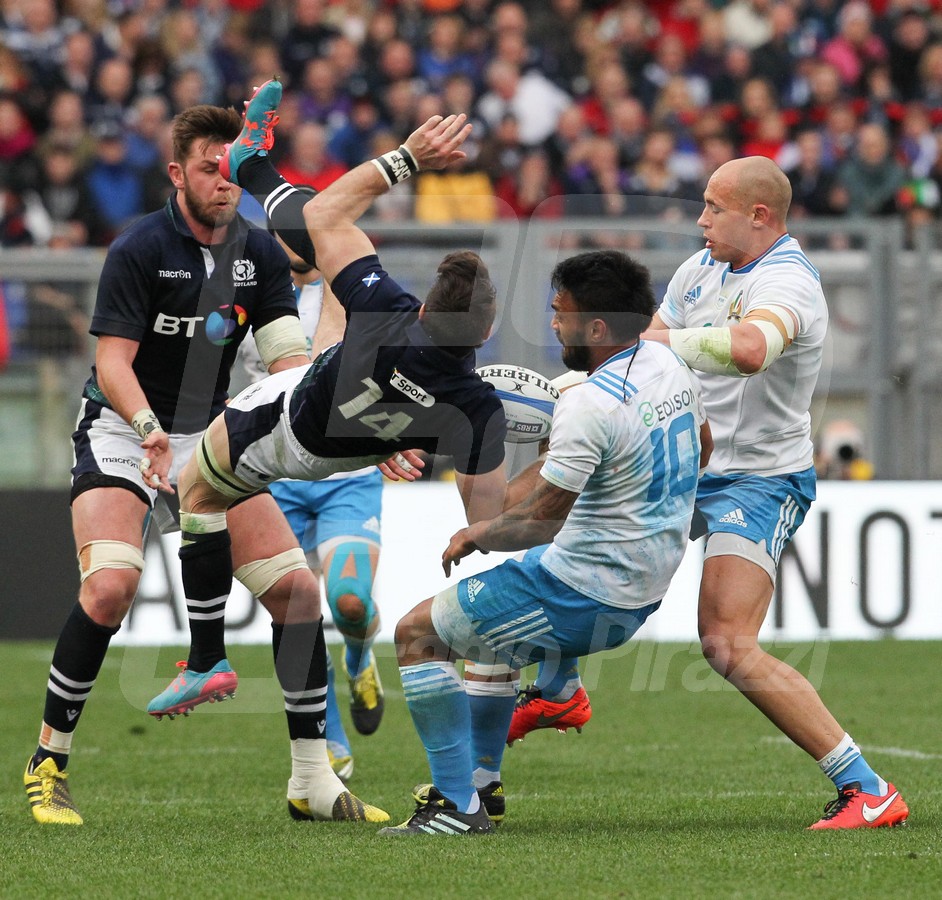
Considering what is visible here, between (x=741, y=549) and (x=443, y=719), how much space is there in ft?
4.14

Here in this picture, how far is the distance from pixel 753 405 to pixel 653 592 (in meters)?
1.03

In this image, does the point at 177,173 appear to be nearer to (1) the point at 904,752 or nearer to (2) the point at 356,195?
(2) the point at 356,195

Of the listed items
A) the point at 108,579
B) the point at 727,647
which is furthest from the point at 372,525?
the point at 727,647

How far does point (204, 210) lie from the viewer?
6.54m

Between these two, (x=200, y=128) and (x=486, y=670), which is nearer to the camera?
(x=486, y=670)

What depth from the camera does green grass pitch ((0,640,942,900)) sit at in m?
4.93

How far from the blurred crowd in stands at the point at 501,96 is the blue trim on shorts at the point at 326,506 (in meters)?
5.57

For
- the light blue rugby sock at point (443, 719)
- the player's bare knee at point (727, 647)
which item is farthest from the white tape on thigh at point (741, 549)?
the light blue rugby sock at point (443, 719)

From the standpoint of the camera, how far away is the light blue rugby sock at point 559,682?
639 cm

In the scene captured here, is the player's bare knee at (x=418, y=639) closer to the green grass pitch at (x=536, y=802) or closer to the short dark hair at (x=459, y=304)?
the green grass pitch at (x=536, y=802)

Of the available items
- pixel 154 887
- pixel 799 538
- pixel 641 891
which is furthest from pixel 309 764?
pixel 799 538

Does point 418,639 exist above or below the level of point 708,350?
below

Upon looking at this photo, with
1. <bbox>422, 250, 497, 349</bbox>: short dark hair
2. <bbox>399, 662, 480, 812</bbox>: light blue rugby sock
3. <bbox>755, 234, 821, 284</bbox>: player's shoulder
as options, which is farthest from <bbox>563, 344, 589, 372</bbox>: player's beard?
<bbox>399, 662, 480, 812</bbox>: light blue rugby sock

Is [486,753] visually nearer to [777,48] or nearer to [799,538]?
[799,538]
